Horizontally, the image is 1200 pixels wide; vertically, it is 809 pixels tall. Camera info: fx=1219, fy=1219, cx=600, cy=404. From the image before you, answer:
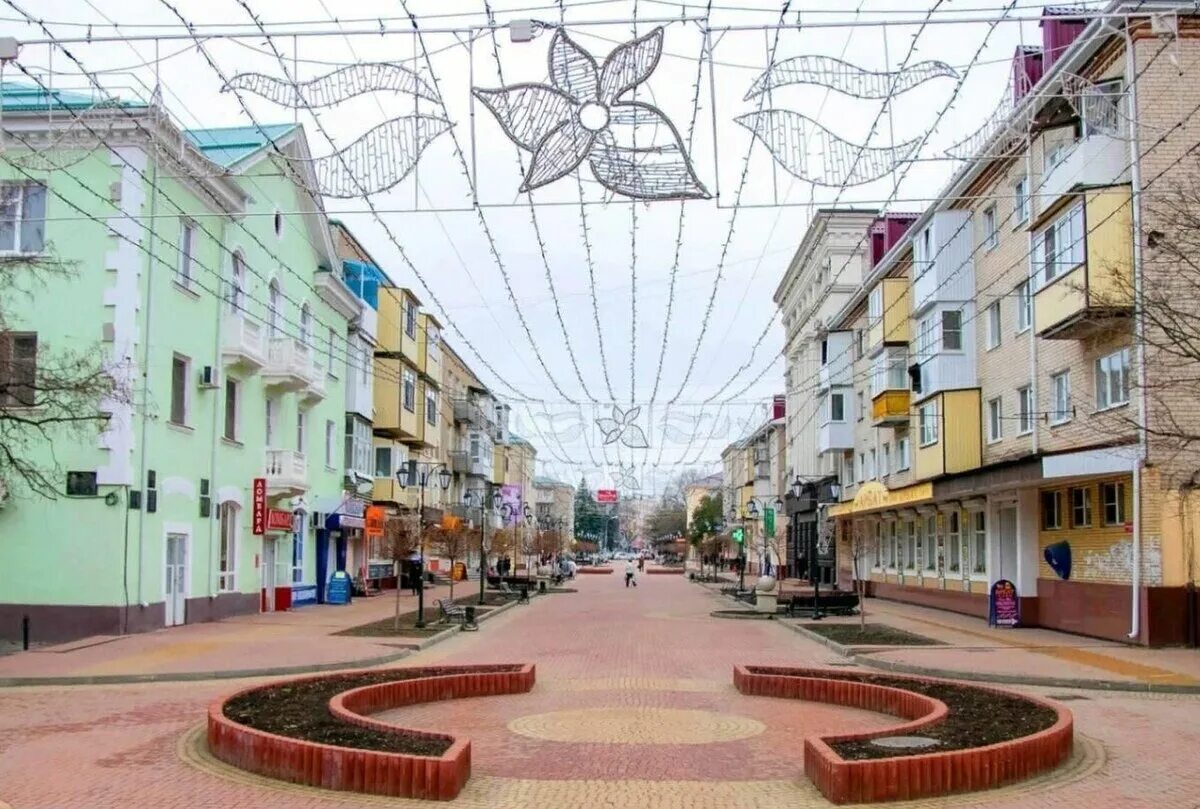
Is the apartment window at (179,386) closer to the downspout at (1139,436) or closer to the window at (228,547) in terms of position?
the window at (228,547)

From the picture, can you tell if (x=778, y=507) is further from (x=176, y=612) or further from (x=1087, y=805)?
(x=1087, y=805)

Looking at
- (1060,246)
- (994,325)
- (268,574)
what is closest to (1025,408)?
(994,325)

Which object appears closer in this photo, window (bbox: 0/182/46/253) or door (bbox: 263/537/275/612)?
window (bbox: 0/182/46/253)

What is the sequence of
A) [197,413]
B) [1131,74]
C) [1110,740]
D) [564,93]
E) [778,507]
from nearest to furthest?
1. [564,93]
2. [1110,740]
3. [1131,74]
4. [197,413]
5. [778,507]

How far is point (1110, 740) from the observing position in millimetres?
12523

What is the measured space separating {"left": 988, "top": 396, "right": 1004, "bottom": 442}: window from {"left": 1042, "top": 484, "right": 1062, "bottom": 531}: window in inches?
123

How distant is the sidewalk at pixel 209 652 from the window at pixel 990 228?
17.9m

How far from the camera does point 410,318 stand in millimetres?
48844

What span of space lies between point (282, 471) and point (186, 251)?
7317mm

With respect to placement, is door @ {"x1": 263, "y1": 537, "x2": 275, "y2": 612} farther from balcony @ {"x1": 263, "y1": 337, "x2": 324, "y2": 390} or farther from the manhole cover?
the manhole cover

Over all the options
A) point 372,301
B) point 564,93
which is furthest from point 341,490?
point 564,93

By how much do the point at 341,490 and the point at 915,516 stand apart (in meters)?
19.4

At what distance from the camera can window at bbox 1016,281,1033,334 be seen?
93.3 feet

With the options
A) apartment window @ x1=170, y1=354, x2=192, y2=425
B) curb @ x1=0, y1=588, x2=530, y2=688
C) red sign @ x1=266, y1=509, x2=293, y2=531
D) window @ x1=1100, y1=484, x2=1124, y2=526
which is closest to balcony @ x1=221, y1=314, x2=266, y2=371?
apartment window @ x1=170, y1=354, x2=192, y2=425
